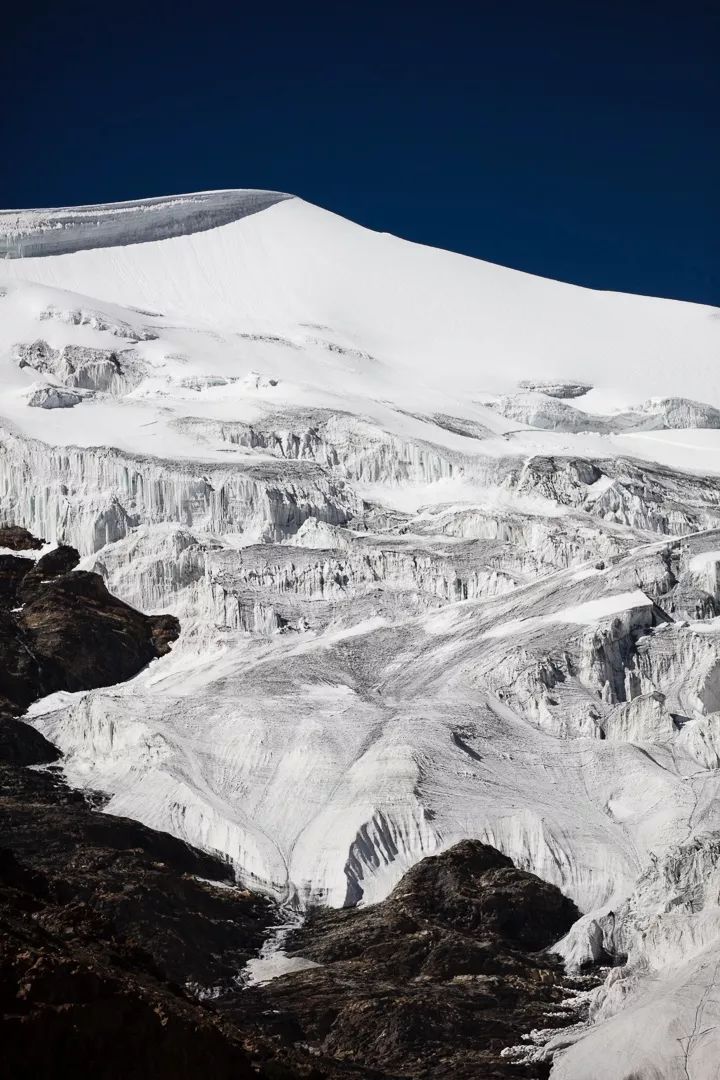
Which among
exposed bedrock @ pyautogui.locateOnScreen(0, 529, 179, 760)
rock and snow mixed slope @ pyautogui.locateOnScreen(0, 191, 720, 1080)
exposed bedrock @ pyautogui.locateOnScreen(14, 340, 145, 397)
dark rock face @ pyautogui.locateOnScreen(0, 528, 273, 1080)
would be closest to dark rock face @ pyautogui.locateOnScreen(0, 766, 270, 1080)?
dark rock face @ pyautogui.locateOnScreen(0, 528, 273, 1080)

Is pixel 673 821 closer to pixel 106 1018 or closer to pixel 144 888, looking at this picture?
pixel 144 888

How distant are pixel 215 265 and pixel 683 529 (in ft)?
268

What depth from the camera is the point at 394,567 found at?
3487 inches

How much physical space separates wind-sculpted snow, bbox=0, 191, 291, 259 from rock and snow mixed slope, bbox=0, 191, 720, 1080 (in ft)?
2.13

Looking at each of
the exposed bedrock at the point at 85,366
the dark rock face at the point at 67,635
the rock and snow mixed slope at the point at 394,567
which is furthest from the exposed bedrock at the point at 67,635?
the exposed bedrock at the point at 85,366

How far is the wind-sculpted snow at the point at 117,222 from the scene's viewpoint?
544 ft

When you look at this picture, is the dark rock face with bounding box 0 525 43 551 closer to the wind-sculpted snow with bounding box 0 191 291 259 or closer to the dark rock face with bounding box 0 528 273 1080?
the dark rock face with bounding box 0 528 273 1080

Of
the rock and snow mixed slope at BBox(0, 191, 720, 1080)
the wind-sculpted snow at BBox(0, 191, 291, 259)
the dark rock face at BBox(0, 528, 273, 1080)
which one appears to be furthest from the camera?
the wind-sculpted snow at BBox(0, 191, 291, 259)

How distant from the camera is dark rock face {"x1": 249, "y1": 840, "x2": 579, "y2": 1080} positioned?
42.2 metres

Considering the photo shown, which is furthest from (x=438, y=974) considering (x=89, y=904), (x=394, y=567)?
(x=394, y=567)

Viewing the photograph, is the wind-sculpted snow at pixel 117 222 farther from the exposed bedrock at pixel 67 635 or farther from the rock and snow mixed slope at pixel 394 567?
the exposed bedrock at pixel 67 635

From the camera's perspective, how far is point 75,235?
554ft

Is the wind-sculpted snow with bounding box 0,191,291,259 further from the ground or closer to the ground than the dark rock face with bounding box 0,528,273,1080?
further from the ground

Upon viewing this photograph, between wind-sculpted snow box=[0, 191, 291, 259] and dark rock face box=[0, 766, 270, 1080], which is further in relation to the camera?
wind-sculpted snow box=[0, 191, 291, 259]
